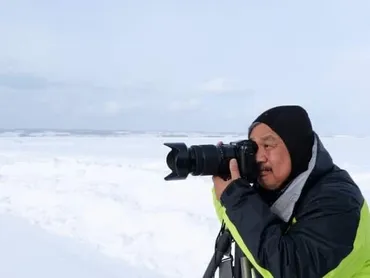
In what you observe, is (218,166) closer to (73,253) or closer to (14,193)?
(73,253)

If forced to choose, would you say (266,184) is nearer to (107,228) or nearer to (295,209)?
(295,209)

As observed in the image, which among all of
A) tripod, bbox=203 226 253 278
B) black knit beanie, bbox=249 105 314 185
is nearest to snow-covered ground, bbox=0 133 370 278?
tripod, bbox=203 226 253 278

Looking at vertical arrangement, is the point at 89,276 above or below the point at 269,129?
below

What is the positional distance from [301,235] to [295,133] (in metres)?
0.28

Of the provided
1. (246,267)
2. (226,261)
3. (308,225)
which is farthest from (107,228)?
(308,225)

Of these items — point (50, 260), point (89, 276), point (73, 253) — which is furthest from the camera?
point (73, 253)

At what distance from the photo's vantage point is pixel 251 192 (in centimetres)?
130

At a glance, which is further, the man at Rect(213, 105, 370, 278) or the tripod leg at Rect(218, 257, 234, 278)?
the tripod leg at Rect(218, 257, 234, 278)

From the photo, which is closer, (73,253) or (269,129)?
(269,129)

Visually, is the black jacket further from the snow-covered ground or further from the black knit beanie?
the snow-covered ground

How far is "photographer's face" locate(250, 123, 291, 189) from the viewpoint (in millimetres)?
1350

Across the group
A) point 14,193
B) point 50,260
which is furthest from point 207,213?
point 14,193

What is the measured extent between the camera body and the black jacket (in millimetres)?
67

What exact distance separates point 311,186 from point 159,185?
7346mm
